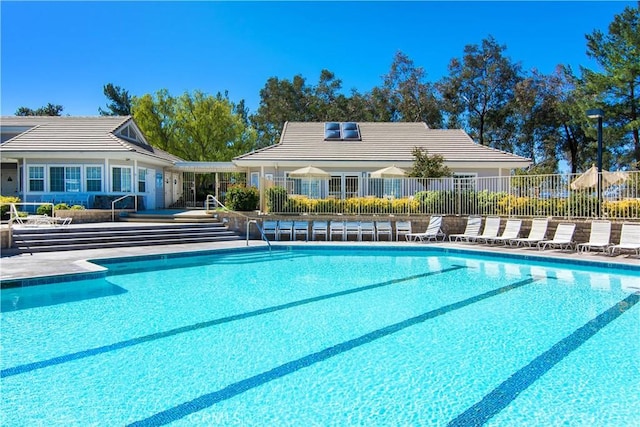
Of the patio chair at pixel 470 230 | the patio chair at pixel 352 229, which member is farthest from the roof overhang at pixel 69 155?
the patio chair at pixel 470 230

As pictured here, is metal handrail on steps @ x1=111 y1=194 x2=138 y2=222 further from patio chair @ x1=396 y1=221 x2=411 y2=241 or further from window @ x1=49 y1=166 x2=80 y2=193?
patio chair @ x1=396 y1=221 x2=411 y2=241

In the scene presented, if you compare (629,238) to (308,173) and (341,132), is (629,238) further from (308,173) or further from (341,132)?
(341,132)

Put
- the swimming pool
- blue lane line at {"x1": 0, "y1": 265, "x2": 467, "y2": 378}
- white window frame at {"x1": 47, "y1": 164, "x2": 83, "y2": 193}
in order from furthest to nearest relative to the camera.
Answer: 1. white window frame at {"x1": 47, "y1": 164, "x2": 83, "y2": 193}
2. blue lane line at {"x1": 0, "y1": 265, "x2": 467, "y2": 378}
3. the swimming pool

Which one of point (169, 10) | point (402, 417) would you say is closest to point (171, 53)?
point (169, 10)

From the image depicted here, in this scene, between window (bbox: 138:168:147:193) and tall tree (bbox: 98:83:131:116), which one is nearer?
window (bbox: 138:168:147:193)

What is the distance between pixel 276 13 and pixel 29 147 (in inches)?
550

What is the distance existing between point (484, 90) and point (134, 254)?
34.2m

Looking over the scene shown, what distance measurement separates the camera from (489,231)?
16.0 metres

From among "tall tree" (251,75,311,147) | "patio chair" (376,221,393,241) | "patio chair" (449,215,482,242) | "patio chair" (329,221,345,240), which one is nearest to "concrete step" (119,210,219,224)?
"patio chair" (329,221,345,240)

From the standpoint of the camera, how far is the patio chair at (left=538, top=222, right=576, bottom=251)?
45.5 feet

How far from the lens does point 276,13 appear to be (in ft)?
68.9

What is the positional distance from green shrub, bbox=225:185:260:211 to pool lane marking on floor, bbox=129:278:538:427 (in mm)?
11591

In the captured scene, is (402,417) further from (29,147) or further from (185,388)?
(29,147)

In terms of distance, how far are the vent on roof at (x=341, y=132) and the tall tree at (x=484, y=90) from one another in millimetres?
15517
